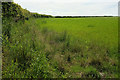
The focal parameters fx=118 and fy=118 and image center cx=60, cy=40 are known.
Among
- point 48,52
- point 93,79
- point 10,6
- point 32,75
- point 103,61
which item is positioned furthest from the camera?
point 10,6

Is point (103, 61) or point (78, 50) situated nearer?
point (103, 61)

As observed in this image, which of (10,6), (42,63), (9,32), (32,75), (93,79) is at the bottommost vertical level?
(93,79)

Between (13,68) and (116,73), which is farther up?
(13,68)

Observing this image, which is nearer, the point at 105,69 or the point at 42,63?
the point at 42,63

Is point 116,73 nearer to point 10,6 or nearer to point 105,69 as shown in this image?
point 105,69

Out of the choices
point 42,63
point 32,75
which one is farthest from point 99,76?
point 32,75

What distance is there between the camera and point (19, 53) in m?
4.70

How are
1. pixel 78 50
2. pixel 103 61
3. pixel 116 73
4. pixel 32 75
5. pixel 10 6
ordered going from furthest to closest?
pixel 10 6, pixel 78 50, pixel 103 61, pixel 116 73, pixel 32 75

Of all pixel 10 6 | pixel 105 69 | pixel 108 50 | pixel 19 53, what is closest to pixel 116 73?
pixel 105 69

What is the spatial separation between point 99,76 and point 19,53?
123 inches

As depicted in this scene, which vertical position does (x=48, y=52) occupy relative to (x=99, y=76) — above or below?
above

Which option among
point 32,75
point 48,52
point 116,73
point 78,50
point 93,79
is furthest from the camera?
point 78,50

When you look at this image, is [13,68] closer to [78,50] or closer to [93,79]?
[93,79]

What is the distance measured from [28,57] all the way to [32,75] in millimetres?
1130
